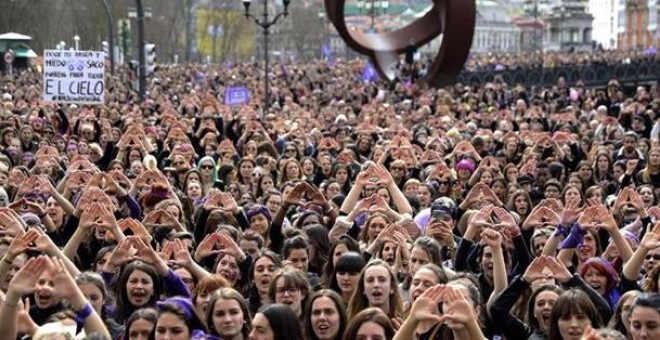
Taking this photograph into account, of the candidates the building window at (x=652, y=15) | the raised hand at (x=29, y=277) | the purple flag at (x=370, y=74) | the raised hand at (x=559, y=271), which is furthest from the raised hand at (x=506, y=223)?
the building window at (x=652, y=15)

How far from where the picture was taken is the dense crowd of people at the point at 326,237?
27.2 ft

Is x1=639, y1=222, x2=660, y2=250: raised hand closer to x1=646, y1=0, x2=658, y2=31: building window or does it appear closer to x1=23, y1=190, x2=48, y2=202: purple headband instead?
x1=23, y1=190, x2=48, y2=202: purple headband

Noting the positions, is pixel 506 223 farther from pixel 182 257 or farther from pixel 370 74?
pixel 370 74

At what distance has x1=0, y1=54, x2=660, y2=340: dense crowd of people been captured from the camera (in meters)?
8.30

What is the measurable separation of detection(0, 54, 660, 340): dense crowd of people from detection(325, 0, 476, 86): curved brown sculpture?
603 inches

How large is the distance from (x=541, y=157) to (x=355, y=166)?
9.16 ft

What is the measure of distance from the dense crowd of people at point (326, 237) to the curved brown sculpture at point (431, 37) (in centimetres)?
1533

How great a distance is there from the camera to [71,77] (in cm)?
2322

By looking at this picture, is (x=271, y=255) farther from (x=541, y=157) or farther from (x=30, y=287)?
(x=541, y=157)

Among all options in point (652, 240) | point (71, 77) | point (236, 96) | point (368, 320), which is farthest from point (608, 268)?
point (236, 96)

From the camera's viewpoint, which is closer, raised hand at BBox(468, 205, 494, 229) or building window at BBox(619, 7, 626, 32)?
raised hand at BBox(468, 205, 494, 229)

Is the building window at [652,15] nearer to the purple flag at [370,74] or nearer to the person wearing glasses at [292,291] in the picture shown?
the purple flag at [370,74]

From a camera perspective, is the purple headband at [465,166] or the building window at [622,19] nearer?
the purple headband at [465,166]

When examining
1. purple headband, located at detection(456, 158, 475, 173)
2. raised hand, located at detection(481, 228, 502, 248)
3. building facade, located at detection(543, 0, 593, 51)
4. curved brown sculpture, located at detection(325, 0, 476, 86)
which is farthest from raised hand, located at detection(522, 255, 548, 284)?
building facade, located at detection(543, 0, 593, 51)
